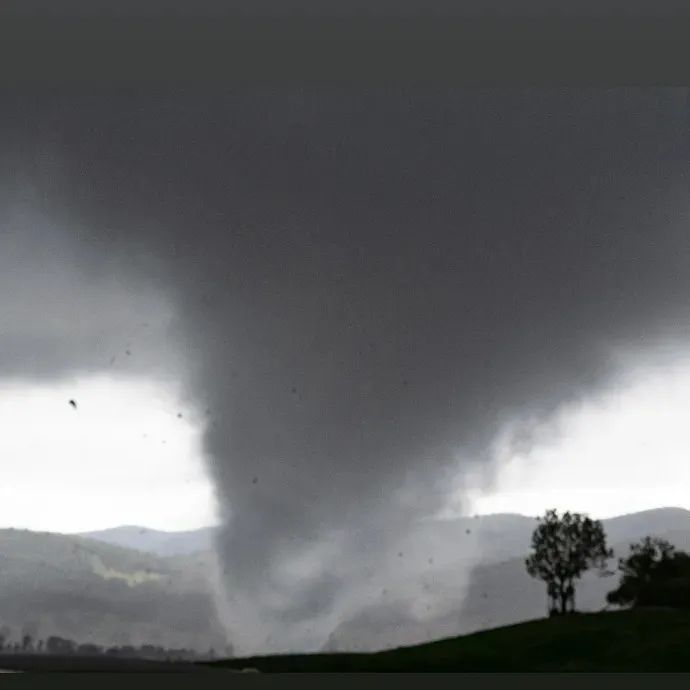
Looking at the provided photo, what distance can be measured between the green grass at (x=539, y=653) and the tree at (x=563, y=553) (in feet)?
0.43

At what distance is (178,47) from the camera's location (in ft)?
18.8

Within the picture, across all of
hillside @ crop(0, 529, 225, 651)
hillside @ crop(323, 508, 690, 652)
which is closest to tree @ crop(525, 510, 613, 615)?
hillside @ crop(323, 508, 690, 652)

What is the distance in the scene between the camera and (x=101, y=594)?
592cm

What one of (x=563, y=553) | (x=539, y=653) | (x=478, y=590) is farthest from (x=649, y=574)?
(x=478, y=590)

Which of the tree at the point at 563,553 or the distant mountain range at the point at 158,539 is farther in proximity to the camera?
the distant mountain range at the point at 158,539

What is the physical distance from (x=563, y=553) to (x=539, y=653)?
0.55 meters

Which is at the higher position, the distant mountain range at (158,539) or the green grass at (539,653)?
the distant mountain range at (158,539)

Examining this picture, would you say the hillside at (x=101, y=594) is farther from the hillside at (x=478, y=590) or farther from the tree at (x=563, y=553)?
the tree at (x=563, y=553)

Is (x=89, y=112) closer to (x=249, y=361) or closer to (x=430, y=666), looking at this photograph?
(x=249, y=361)

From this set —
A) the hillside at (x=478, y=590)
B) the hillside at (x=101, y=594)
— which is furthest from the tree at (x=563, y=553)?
the hillside at (x=101, y=594)

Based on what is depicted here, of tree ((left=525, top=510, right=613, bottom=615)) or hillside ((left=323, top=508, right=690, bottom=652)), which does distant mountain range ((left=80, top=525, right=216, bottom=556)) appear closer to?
hillside ((left=323, top=508, right=690, bottom=652))

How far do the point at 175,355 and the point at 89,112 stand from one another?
1.49 meters

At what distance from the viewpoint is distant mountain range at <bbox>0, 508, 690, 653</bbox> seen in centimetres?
585

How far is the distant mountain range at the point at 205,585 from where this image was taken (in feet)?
19.2
